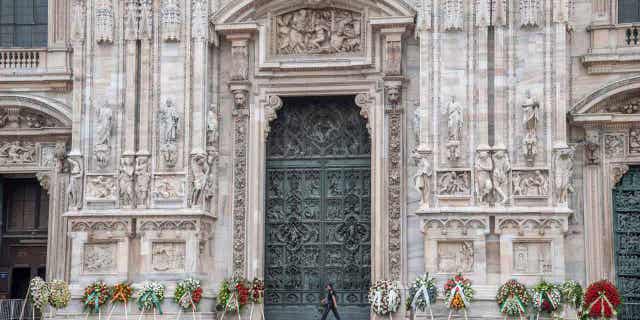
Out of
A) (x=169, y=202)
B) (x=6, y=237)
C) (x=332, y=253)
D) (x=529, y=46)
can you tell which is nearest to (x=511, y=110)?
(x=529, y=46)

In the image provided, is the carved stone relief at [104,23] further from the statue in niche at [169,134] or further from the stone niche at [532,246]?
the stone niche at [532,246]

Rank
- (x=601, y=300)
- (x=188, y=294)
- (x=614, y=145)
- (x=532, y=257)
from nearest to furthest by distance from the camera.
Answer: (x=601, y=300), (x=532, y=257), (x=188, y=294), (x=614, y=145)

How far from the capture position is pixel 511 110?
2759 centimetres

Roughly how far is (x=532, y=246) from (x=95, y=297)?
10.1m

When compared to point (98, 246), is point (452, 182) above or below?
above

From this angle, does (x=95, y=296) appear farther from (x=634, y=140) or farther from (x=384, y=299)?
(x=634, y=140)

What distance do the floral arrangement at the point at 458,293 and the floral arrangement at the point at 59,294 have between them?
28.9 feet

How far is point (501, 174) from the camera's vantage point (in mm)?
27203

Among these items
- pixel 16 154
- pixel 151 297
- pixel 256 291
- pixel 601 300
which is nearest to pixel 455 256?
pixel 601 300

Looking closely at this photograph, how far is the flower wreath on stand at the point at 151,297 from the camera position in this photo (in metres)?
27.9

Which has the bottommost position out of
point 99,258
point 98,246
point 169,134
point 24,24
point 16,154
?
point 99,258

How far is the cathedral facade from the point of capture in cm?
2734

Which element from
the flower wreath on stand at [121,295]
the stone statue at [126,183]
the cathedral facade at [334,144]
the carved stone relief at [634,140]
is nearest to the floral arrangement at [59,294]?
the cathedral facade at [334,144]

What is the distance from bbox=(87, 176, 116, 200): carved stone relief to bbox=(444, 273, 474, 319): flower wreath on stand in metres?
8.33
